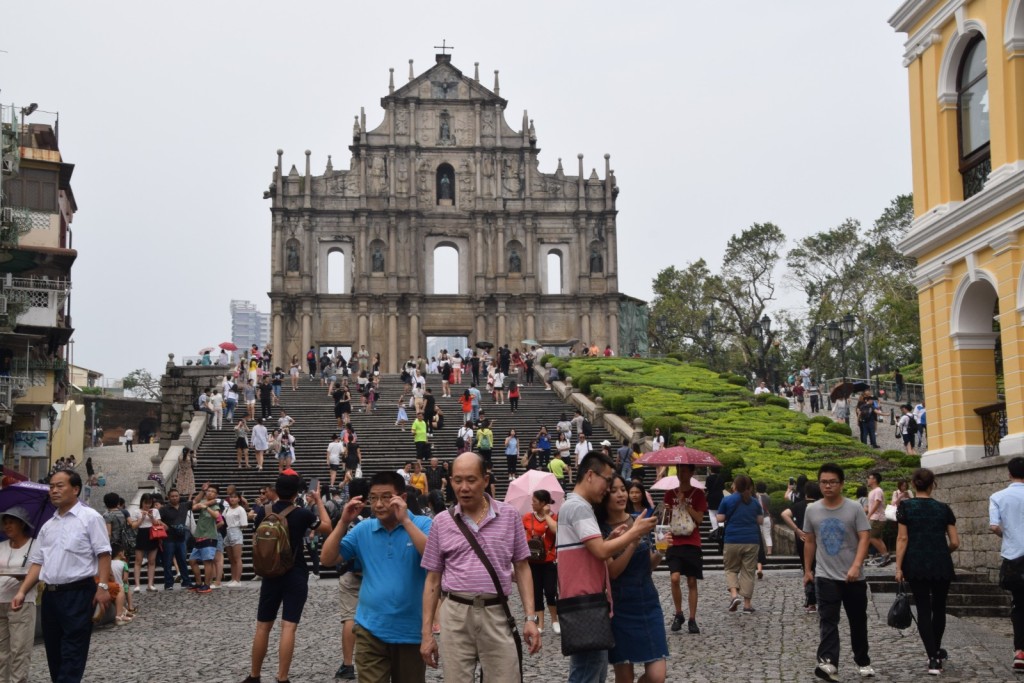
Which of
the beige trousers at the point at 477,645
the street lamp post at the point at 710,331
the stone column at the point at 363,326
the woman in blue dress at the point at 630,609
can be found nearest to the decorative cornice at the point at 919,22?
the woman in blue dress at the point at 630,609

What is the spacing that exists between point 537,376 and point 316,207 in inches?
612

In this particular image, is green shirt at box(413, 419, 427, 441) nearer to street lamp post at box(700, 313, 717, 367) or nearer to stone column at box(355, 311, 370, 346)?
stone column at box(355, 311, 370, 346)

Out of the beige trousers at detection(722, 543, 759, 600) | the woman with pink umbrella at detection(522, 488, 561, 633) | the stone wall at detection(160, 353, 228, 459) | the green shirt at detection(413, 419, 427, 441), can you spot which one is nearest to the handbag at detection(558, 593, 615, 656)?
the woman with pink umbrella at detection(522, 488, 561, 633)

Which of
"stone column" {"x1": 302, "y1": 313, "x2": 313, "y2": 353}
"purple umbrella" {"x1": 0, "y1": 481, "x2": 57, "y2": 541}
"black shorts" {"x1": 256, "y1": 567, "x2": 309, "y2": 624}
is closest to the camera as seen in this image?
"purple umbrella" {"x1": 0, "y1": 481, "x2": 57, "y2": 541}

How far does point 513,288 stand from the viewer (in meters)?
56.5

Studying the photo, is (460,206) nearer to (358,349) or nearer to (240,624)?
(358,349)

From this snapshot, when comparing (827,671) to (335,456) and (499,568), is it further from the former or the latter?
(335,456)

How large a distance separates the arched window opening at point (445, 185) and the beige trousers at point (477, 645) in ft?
166

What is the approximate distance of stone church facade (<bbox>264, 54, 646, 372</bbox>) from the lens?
182 feet

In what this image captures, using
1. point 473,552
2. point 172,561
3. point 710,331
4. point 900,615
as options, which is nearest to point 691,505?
point 900,615

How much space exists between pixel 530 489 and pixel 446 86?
1826 inches

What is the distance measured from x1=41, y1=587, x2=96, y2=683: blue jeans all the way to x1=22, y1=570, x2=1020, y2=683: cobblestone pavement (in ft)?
6.78

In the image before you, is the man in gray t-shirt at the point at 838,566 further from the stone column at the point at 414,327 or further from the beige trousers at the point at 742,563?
the stone column at the point at 414,327

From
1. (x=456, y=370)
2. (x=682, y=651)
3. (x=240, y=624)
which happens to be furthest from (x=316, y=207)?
(x=682, y=651)
